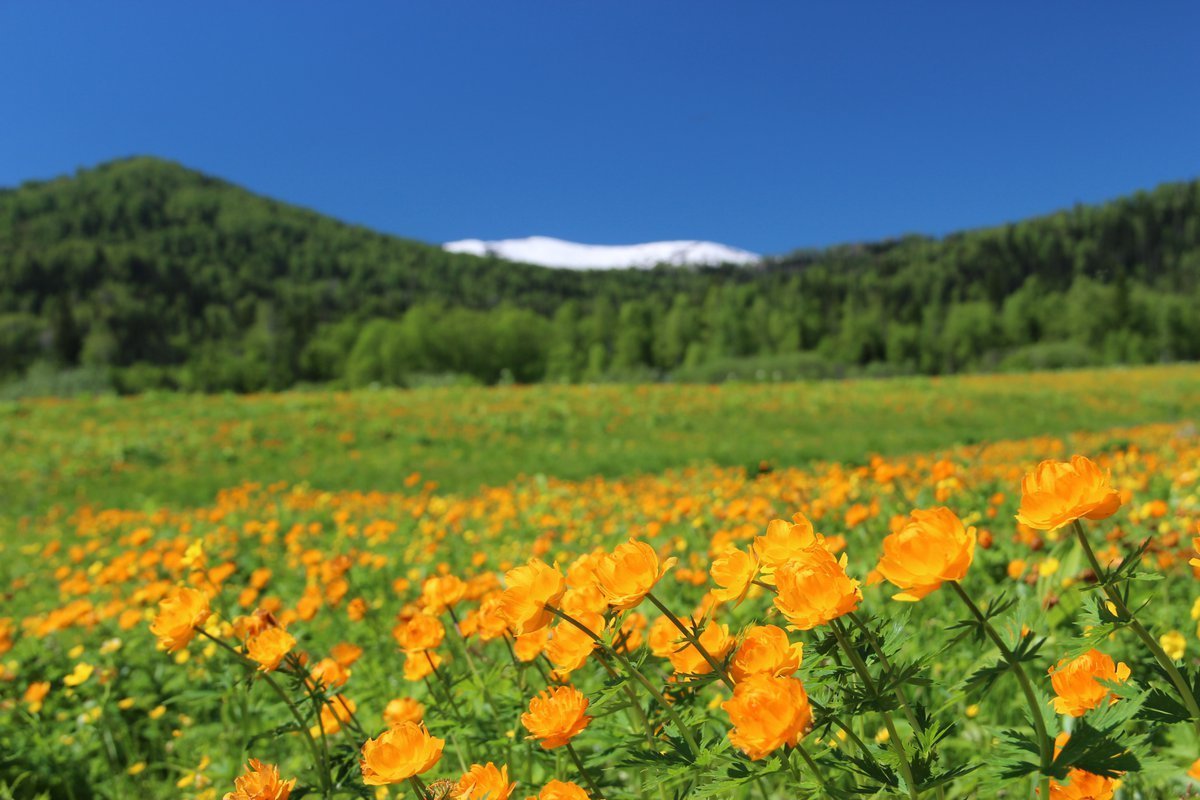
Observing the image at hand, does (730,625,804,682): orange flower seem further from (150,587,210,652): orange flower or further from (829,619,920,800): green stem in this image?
(150,587,210,652): orange flower

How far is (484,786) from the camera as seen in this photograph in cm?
78

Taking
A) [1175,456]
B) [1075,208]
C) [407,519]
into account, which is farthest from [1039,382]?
[1075,208]

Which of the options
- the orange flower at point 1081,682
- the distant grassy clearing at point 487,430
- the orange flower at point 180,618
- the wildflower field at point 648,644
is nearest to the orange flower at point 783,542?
the wildflower field at point 648,644

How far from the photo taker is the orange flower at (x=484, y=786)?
761 millimetres

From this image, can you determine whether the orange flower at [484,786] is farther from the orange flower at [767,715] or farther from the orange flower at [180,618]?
the orange flower at [180,618]

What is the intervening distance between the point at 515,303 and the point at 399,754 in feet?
334

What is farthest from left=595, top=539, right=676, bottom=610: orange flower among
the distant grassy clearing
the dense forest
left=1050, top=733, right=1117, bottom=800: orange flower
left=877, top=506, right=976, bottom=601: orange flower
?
the dense forest

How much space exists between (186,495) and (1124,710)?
11.2 meters

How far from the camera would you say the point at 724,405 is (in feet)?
50.9

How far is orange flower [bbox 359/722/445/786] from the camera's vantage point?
765mm

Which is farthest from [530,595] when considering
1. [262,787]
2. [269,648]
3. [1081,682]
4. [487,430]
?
[487,430]

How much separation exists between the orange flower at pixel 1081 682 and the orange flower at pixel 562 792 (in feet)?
1.82

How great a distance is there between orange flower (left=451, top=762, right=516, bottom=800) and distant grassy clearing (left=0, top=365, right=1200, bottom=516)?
8.01m

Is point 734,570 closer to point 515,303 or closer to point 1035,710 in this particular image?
point 1035,710
